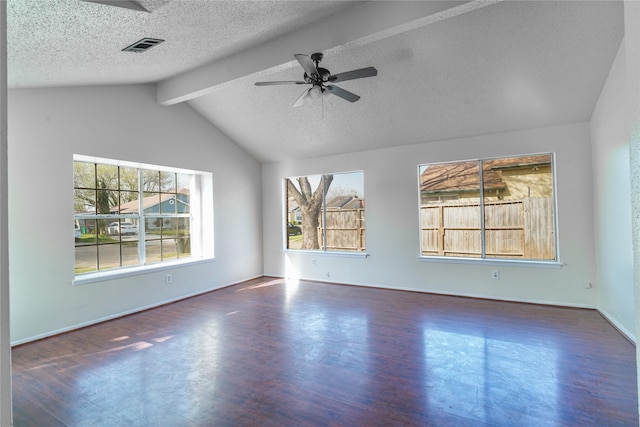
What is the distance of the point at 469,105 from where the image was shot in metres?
4.20

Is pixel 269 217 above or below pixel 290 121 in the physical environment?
below

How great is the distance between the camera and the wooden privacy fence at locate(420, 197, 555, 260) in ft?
14.8

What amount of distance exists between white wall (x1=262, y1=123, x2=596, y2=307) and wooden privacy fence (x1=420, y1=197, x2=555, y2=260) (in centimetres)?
18

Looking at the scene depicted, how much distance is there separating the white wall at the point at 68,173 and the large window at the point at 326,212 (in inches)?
74.0

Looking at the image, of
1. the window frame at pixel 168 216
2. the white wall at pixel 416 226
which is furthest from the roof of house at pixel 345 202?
the window frame at pixel 168 216

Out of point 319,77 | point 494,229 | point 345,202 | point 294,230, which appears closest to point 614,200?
point 494,229

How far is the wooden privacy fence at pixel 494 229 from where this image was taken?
4500 millimetres

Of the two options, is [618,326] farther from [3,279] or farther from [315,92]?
[3,279]

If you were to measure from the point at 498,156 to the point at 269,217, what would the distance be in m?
Answer: 4.37

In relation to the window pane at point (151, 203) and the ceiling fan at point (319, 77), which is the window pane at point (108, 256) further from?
the ceiling fan at point (319, 77)

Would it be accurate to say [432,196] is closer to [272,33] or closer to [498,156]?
[498,156]

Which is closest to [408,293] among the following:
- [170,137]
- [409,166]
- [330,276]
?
[330,276]

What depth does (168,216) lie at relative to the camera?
5.22 metres

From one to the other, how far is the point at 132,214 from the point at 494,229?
5.42 metres
